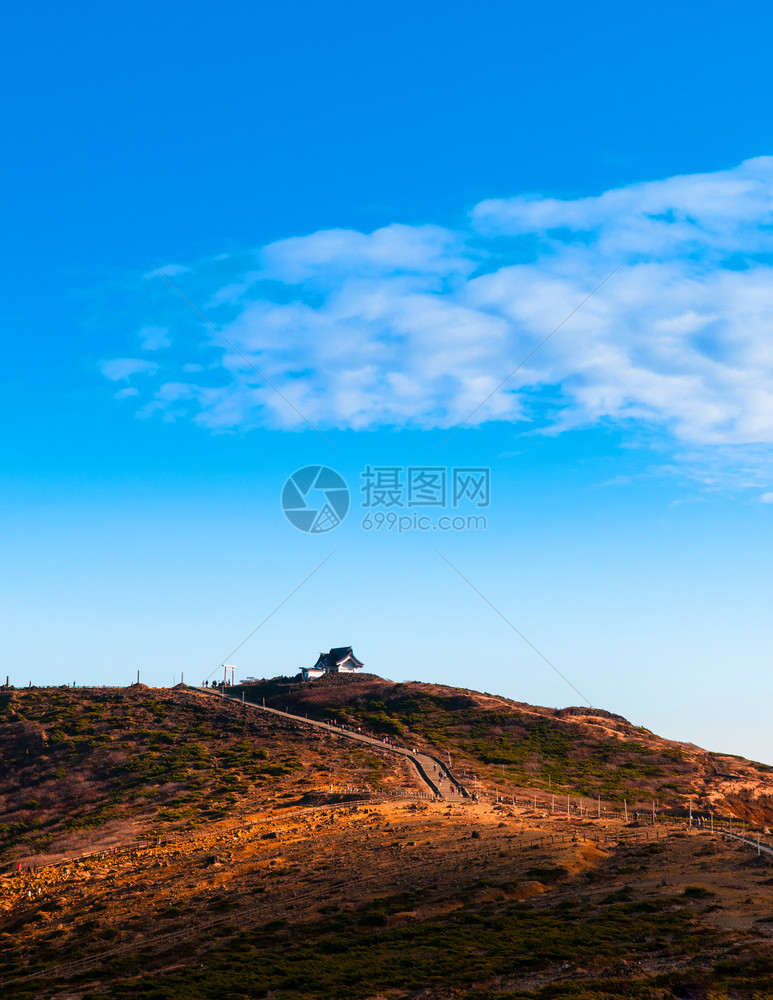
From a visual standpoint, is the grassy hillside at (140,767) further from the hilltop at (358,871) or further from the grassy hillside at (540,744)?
the grassy hillside at (540,744)

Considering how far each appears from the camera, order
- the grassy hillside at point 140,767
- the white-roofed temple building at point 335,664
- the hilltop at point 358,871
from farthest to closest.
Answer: the white-roofed temple building at point 335,664 → the grassy hillside at point 140,767 → the hilltop at point 358,871

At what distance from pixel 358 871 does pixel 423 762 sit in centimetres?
4450

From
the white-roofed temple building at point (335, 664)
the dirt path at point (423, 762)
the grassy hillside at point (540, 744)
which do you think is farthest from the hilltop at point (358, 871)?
the white-roofed temple building at point (335, 664)

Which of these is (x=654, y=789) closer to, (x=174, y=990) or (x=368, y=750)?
(x=368, y=750)

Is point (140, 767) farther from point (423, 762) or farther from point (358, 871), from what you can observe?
point (358, 871)

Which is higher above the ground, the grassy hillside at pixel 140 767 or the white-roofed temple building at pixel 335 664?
the white-roofed temple building at pixel 335 664

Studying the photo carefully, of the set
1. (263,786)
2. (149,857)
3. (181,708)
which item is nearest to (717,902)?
(149,857)

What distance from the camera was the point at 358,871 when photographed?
48.7 m

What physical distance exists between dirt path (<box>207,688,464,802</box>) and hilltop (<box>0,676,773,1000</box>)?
76.6 inches

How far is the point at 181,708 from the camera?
120 meters

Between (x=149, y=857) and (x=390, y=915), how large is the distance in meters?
26.0

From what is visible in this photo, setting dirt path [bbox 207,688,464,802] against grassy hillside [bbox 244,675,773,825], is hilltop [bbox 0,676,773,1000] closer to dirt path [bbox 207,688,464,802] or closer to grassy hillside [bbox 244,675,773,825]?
grassy hillside [bbox 244,675,773,825]

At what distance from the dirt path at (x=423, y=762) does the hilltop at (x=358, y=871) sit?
1946mm

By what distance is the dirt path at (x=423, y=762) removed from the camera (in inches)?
3056
